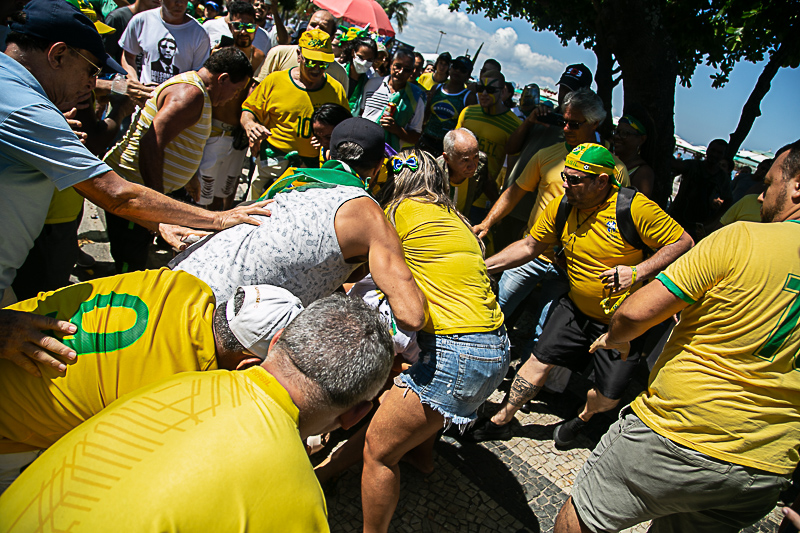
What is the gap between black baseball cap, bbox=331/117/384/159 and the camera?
2568 millimetres

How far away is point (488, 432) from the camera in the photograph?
136 inches

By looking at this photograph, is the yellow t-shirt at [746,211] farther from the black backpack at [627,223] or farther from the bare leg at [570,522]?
the bare leg at [570,522]

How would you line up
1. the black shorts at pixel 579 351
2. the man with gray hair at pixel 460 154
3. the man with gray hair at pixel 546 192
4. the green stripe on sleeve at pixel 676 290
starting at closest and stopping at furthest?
the green stripe on sleeve at pixel 676 290
the black shorts at pixel 579 351
the man with gray hair at pixel 460 154
the man with gray hair at pixel 546 192

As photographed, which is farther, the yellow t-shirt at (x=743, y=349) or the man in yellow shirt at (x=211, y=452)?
the yellow t-shirt at (x=743, y=349)

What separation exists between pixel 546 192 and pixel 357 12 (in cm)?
778

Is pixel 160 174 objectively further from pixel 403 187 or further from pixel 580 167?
pixel 580 167

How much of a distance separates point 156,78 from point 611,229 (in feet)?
13.9

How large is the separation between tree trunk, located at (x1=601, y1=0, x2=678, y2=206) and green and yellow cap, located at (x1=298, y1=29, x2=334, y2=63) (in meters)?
4.49

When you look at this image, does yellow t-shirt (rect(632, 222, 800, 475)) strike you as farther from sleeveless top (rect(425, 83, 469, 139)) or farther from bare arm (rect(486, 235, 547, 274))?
sleeveless top (rect(425, 83, 469, 139))

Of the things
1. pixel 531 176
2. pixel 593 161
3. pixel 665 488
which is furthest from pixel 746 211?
pixel 665 488

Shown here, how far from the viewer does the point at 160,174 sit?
10.8ft

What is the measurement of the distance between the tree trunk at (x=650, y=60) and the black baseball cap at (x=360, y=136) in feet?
17.2

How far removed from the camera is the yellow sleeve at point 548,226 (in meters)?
3.48

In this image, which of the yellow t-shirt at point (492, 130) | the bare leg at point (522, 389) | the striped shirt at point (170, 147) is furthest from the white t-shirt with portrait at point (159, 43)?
the bare leg at point (522, 389)
